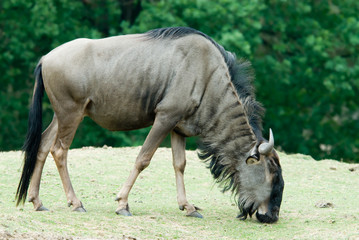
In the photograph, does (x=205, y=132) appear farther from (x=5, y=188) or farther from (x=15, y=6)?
(x=15, y=6)

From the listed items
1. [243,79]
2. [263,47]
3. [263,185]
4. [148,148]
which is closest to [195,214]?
[263,185]

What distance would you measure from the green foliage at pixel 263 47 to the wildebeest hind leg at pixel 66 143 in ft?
34.7

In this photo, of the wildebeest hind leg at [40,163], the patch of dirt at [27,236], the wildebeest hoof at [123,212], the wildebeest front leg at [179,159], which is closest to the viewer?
the patch of dirt at [27,236]

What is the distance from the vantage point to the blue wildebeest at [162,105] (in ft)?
26.5

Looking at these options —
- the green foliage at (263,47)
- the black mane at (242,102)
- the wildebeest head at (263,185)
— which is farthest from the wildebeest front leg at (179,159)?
the green foliage at (263,47)

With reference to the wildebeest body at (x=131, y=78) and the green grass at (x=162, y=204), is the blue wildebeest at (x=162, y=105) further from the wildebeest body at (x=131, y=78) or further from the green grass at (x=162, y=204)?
the green grass at (x=162, y=204)

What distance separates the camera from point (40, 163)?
831cm

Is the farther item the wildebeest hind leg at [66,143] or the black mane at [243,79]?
the black mane at [243,79]

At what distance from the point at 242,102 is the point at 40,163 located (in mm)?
2785

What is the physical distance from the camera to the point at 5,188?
9.93 metres

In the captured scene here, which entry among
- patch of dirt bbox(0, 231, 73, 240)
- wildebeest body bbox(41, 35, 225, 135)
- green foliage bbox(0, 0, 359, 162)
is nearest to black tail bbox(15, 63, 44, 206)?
wildebeest body bbox(41, 35, 225, 135)

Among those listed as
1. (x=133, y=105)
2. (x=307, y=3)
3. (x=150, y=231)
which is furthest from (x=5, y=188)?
(x=307, y=3)

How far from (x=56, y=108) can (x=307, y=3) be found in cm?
1596

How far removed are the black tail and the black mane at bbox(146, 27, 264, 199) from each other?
165cm
